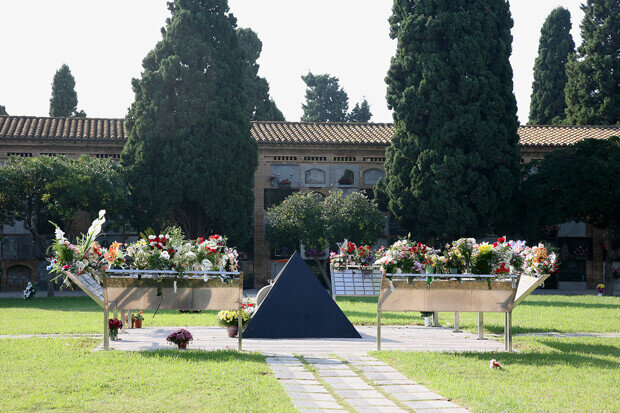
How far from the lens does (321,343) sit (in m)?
12.0

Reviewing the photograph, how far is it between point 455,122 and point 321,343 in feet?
62.9

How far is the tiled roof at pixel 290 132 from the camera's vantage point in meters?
32.8

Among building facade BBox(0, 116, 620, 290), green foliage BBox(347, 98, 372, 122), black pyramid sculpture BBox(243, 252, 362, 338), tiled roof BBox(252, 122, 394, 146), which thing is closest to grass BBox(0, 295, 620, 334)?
black pyramid sculpture BBox(243, 252, 362, 338)

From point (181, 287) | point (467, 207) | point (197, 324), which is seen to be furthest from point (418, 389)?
point (467, 207)

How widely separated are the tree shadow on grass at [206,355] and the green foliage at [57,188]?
17579 millimetres

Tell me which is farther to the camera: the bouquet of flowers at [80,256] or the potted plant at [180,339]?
the bouquet of flowers at [80,256]

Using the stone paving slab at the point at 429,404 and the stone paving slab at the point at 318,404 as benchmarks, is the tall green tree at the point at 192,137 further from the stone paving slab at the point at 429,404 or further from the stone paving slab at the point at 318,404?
the stone paving slab at the point at 429,404

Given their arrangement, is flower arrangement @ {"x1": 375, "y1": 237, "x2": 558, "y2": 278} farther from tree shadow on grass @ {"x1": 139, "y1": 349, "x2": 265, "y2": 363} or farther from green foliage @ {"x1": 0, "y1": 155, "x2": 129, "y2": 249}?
green foliage @ {"x1": 0, "y1": 155, "x2": 129, "y2": 249}

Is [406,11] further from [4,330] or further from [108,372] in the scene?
[108,372]

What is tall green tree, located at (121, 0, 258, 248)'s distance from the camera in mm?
29359

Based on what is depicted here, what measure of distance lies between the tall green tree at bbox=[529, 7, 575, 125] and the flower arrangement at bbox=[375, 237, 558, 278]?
35.2 meters

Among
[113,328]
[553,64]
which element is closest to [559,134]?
[553,64]

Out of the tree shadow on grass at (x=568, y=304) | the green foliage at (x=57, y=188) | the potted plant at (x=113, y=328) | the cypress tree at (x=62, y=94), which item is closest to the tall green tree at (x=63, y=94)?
the cypress tree at (x=62, y=94)

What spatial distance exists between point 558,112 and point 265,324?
37.2 metres
